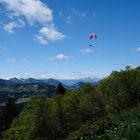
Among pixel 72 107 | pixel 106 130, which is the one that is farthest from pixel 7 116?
pixel 106 130

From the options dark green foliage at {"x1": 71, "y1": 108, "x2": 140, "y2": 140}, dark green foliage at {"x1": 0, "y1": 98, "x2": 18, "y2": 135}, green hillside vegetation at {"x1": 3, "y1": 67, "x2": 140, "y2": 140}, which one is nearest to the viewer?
dark green foliage at {"x1": 71, "y1": 108, "x2": 140, "y2": 140}

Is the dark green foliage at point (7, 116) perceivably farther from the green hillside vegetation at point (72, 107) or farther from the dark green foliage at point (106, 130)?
the dark green foliage at point (106, 130)

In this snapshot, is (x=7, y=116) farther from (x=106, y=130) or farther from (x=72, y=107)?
(x=106, y=130)

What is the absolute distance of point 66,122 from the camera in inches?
4075

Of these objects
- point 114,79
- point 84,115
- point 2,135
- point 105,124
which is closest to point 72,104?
point 84,115

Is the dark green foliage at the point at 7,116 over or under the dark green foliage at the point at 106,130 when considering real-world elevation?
over

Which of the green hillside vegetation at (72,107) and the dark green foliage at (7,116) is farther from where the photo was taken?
the dark green foliage at (7,116)

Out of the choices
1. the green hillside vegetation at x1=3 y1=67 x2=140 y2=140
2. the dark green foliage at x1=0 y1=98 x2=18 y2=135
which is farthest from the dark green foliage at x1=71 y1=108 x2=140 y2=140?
the dark green foliage at x1=0 y1=98 x2=18 y2=135

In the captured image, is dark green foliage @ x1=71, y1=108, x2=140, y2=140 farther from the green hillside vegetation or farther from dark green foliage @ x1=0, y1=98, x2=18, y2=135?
dark green foliage @ x1=0, y1=98, x2=18, y2=135

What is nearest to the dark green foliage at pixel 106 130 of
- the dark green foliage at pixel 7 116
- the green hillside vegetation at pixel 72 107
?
the green hillside vegetation at pixel 72 107

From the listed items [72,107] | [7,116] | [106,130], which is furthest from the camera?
[7,116]

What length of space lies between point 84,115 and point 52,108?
15243mm

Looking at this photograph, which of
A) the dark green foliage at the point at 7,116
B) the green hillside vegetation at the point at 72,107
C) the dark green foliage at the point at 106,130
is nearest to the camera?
the dark green foliage at the point at 106,130

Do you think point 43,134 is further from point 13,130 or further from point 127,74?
point 127,74
